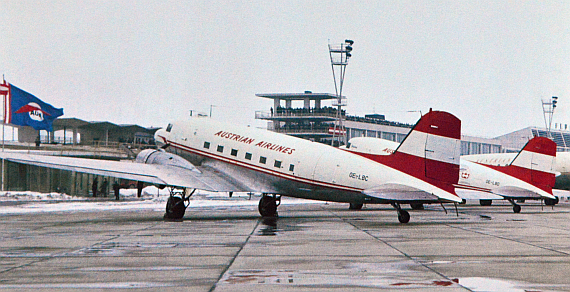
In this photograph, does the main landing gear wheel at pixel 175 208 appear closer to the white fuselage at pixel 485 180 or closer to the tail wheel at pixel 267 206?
the tail wheel at pixel 267 206

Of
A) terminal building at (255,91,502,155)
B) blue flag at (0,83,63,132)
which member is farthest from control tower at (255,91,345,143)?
blue flag at (0,83,63,132)

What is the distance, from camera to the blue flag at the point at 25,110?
189ft

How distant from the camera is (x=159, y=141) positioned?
34.4 metres

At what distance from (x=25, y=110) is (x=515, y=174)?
138 ft

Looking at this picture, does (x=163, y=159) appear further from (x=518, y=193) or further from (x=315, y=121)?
(x=315, y=121)

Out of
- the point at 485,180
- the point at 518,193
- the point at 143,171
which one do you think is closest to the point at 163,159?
the point at 143,171

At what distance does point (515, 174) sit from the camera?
1609 inches

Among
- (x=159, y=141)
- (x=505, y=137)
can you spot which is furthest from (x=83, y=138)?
(x=505, y=137)

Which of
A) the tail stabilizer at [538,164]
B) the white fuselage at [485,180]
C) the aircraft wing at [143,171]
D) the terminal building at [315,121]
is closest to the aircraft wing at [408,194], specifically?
the aircraft wing at [143,171]

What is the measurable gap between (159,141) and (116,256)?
20238mm

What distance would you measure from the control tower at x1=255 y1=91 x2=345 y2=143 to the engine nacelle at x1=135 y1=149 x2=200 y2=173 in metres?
97.7

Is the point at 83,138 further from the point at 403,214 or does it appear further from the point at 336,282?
the point at 336,282

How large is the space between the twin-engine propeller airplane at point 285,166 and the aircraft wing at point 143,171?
1.6 inches

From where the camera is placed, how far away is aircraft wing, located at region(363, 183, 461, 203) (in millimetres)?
24172
